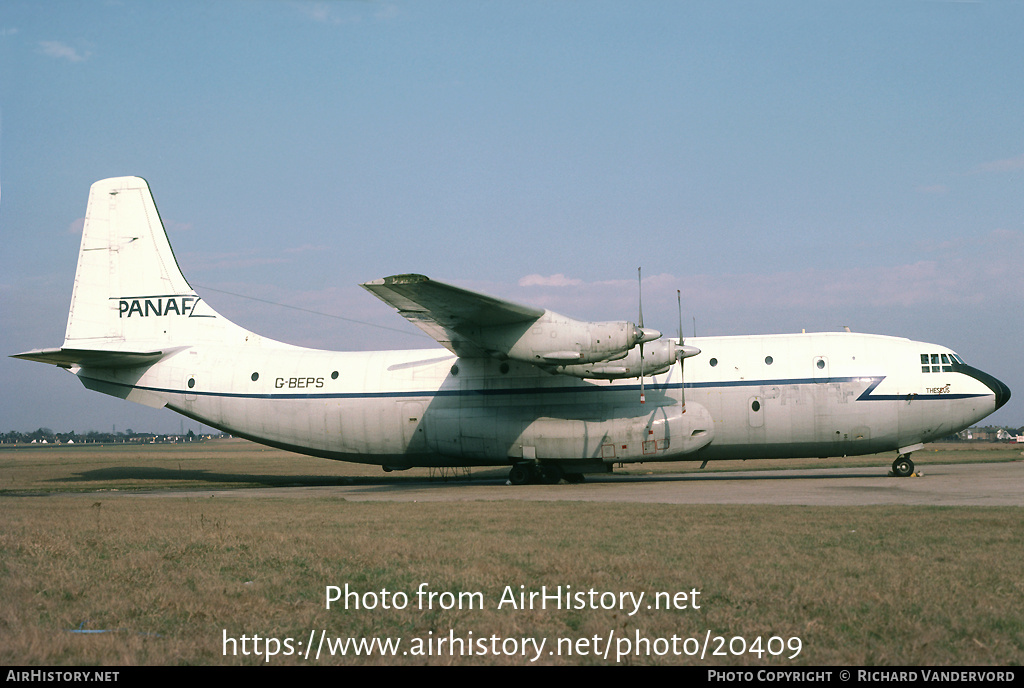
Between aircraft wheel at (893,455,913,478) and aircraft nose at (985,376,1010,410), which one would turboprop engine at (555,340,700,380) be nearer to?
aircraft wheel at (893,455,913,478)

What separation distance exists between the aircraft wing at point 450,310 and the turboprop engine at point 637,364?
217 cm

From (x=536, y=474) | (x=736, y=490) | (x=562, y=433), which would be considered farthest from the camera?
(x=536, y=474)

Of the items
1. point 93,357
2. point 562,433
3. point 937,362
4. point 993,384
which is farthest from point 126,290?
point 993,384

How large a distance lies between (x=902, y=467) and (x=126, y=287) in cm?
2677

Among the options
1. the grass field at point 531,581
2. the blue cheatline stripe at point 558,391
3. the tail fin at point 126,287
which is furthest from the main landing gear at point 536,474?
the tail fin at point 126,287

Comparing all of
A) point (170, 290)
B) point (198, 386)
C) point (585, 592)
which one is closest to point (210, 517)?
point (585, 592)

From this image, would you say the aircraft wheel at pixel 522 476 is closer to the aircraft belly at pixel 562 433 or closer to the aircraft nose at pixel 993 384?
the aircraft belly at pixel 562 433

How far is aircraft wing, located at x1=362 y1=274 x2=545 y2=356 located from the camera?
19641 mm

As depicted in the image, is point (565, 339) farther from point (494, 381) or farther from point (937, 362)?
point (937, 362)

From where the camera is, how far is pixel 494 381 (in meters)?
24.5

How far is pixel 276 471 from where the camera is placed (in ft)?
113

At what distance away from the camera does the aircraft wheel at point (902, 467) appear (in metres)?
22.7

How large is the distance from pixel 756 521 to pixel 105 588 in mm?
9187
